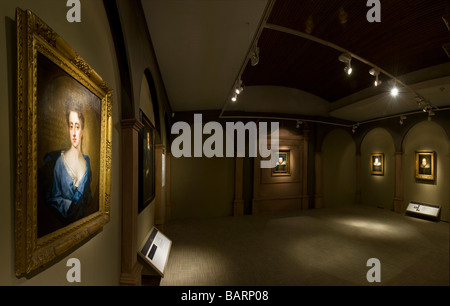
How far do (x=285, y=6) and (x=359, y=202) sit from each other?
1016 cm

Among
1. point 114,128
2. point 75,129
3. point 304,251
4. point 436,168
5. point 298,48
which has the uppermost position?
point 298,48

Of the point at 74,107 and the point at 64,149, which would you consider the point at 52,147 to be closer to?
the point at 64,149

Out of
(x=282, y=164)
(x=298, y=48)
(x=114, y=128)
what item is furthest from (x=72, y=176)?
(x=282, y=164)

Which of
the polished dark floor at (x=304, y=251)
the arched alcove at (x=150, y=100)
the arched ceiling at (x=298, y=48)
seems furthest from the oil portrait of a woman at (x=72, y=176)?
the polished dark floor at (x=304, y=251)

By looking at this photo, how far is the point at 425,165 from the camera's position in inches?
295

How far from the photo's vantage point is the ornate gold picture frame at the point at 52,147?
907mm

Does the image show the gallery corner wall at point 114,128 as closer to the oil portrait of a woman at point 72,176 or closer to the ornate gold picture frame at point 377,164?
the oil portrait of a woman at point 72,176

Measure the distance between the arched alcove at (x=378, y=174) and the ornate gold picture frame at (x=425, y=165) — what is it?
94 centimetres

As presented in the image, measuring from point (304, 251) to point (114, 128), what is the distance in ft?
15.6

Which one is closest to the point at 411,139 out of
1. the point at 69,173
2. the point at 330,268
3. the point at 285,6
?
the point at 330,268

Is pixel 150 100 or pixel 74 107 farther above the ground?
pixel 150 100

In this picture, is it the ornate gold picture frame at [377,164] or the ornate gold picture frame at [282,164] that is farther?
the ornate gold picture frame at [377,164]

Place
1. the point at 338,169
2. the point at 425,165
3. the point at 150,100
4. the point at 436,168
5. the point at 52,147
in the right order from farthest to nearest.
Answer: the point at 338,169, the point at 425,165, the point at 436,168, the point at 150,100, the point at 52,147

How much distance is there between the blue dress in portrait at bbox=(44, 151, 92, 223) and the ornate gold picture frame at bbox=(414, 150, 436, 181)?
35.6ft
